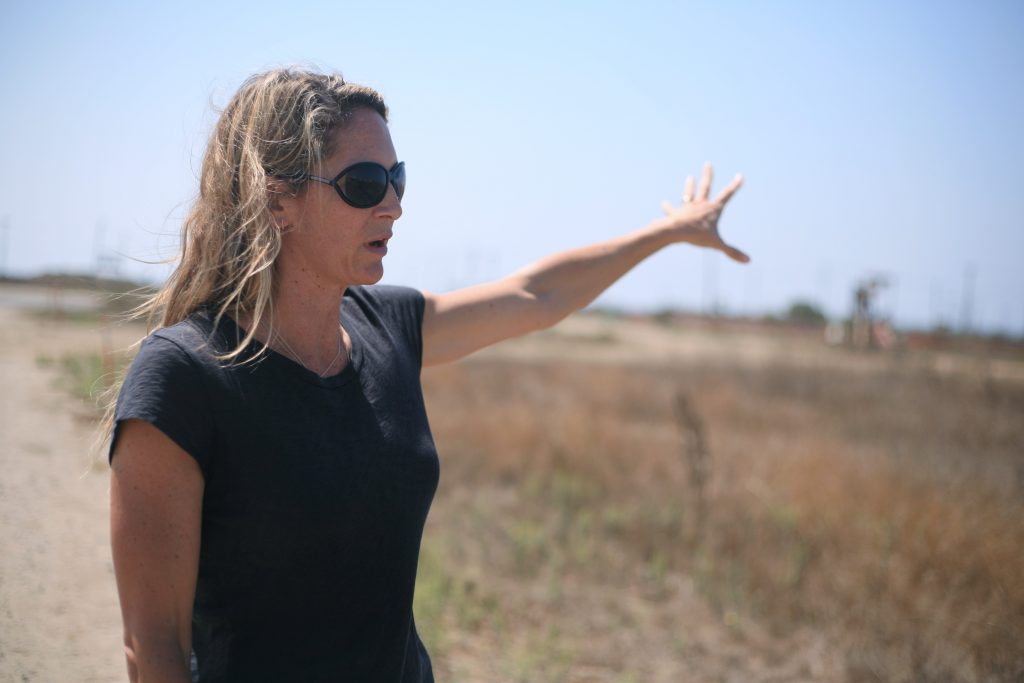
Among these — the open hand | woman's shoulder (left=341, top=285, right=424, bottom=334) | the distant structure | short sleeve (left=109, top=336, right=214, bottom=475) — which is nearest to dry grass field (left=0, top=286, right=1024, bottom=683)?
short sleeve (left=109, top=336, right=214, bottom=475)

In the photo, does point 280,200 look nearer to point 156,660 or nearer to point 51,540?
point 156,660

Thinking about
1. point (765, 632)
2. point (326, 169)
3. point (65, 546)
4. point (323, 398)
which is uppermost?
point (326, 169)

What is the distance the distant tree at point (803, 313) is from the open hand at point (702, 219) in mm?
80082

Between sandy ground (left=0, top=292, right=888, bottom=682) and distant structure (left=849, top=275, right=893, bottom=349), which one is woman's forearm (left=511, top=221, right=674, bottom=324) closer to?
sandy ground (left=0, top=292, right=888, bottom=682)

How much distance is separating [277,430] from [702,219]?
167 centimetres

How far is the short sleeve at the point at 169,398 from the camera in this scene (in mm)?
1350

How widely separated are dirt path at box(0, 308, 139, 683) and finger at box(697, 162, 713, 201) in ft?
6.46

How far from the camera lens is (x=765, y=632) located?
601cm

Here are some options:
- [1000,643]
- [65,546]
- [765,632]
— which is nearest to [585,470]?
[765,632]

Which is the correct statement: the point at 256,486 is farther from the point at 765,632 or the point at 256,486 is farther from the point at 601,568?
the point at 601,568

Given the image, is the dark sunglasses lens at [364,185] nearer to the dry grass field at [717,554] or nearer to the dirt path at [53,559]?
the dirt path at [53,559]

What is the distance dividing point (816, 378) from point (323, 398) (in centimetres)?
1921

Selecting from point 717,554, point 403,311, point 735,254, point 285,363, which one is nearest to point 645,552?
point 717,554

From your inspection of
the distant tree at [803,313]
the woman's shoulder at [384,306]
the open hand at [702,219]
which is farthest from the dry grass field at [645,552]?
the distant tree at [803,313]
